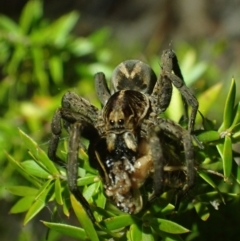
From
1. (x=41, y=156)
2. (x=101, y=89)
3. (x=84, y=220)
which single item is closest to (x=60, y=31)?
(x=101, y=89)

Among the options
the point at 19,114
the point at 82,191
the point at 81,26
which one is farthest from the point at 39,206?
the point at 81,26

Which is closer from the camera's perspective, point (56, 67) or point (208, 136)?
point (208, 136)

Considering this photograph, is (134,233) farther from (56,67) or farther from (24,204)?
(56,67)

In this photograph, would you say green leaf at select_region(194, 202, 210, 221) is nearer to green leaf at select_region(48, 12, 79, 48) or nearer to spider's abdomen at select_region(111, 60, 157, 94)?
spider's abdomen at select_region(111, 60, 157, 94)

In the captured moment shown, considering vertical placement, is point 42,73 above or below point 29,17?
below

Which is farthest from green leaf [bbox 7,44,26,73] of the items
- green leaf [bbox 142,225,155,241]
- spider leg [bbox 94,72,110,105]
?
green leaf [bbox 142,225,155,241]

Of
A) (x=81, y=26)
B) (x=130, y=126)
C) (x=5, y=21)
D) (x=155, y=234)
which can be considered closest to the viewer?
(x=155, y=234)

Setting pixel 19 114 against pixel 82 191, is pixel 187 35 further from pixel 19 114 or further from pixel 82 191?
pixel 82 191
